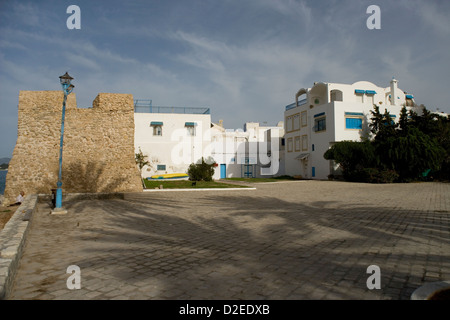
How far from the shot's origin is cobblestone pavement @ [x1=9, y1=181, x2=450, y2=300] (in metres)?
3.50

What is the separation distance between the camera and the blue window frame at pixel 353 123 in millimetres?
31219

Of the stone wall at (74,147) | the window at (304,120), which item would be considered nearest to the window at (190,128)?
the stone wall at (74,147)

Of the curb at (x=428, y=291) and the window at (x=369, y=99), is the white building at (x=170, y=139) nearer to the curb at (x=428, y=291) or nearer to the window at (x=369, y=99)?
the window at (x=369, y=99)

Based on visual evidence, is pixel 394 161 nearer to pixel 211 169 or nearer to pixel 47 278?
pixel 211 169

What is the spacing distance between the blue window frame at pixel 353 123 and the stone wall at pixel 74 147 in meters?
23.2

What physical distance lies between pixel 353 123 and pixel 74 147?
27.3m

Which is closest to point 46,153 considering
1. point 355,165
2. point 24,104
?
point 24,104

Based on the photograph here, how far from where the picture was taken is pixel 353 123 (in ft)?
103

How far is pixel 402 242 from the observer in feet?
18.4

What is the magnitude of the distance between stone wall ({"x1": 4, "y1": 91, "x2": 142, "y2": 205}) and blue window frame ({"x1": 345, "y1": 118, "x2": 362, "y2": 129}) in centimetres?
2318

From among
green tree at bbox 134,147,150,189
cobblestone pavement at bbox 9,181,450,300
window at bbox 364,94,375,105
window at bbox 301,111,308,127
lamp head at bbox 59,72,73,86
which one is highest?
window at bbox 364,94,375,105

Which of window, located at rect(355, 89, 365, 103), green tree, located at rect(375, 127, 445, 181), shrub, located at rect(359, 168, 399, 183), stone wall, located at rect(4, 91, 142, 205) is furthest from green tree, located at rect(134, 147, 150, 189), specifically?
window, located at rect(355, 89, 365, 103)

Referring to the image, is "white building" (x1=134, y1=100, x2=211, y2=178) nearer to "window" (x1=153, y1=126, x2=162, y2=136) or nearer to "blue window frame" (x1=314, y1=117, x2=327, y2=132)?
"window" (x1=153, y1=126, x2=162, y2=136)
